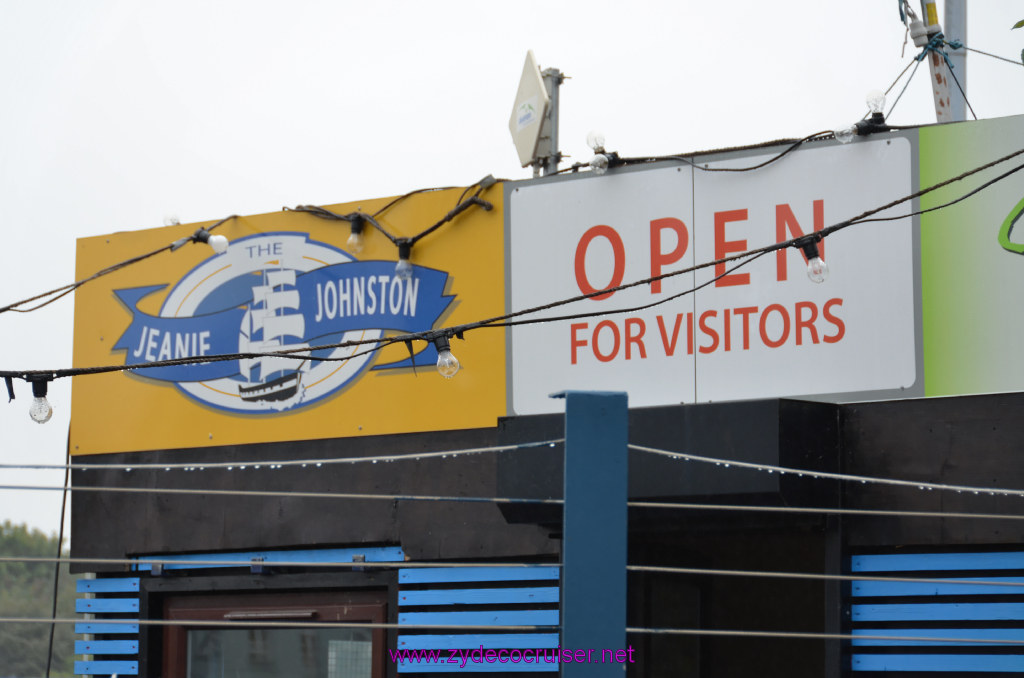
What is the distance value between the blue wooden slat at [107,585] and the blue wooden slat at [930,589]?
15.9 feet

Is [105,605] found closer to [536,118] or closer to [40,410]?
[40,410]

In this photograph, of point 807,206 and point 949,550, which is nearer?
point 949,550

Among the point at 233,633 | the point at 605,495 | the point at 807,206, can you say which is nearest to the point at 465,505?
the point at 233,633

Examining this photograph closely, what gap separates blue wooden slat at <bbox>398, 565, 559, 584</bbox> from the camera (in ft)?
25.4

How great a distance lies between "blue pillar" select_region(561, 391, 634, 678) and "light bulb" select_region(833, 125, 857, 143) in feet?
11.5

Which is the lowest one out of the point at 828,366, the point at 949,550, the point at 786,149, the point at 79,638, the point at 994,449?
the point at 79,638

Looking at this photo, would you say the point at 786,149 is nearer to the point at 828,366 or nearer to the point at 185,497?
the point at 828,366

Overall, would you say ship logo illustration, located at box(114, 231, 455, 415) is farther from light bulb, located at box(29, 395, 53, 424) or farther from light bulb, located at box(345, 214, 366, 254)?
light bulb, located at box(29, 395, 53, 424)

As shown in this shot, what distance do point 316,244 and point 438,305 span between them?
1.05 m

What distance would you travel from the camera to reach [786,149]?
7551 mm

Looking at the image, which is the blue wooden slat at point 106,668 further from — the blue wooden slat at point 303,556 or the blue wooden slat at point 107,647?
the blue wooden slat at point 303,556

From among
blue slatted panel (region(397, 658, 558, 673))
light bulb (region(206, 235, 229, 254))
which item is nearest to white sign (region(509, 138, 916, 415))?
blue slatted panel (region(397, 658, 558, 673))

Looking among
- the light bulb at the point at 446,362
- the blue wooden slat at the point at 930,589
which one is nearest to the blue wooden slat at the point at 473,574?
the light bulb at the point at 446,362

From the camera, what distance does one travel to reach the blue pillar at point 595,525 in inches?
173
